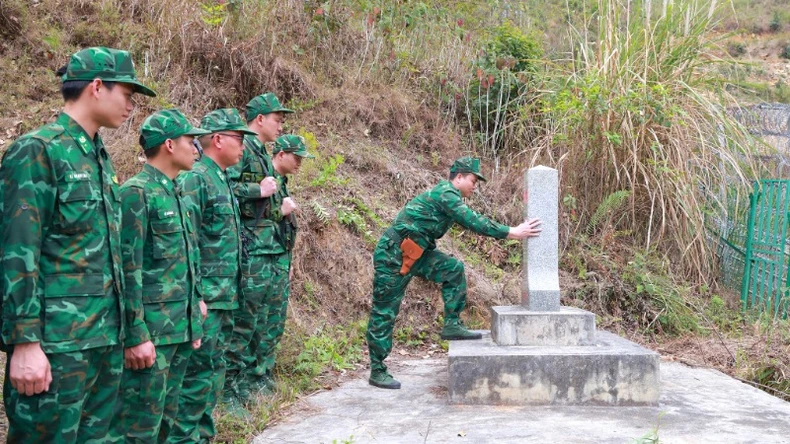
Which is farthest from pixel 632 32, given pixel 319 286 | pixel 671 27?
pixel 319 286

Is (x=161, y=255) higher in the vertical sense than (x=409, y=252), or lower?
higher

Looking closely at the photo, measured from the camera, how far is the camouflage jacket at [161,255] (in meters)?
2.97

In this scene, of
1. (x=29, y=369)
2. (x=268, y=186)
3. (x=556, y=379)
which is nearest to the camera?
(x=29, y=369)

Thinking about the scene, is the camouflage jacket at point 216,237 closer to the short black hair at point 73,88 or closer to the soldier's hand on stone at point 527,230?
the short black hair at point 73,88

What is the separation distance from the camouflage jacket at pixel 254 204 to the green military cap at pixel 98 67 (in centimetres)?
203

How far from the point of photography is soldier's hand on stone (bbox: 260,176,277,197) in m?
4.71

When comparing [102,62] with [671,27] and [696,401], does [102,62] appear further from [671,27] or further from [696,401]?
[671,27]

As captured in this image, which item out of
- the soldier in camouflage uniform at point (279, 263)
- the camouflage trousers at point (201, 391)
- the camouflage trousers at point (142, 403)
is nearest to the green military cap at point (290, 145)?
the soldier in camouflage uniform at point (279, 263)

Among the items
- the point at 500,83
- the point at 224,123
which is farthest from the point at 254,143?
the point at 500,83

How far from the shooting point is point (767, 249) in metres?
8.14

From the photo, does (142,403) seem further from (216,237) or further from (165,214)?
(216,237)

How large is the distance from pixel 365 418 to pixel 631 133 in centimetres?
515

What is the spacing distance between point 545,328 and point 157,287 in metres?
3.29

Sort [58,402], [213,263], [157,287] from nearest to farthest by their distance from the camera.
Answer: [58,402]
[157,287]
[213,263]
